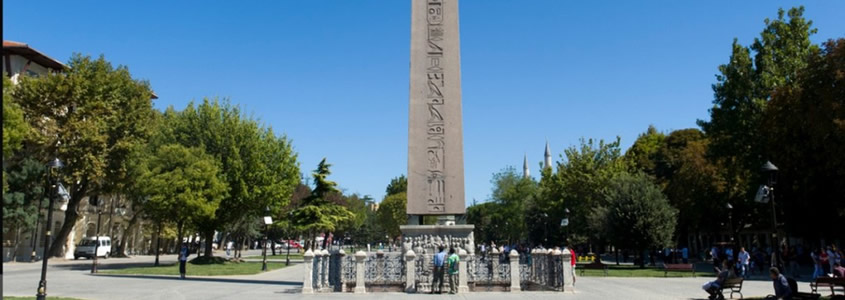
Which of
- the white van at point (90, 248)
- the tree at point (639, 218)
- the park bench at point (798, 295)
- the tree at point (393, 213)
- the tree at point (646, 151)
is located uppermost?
the tree at point (646, 151)

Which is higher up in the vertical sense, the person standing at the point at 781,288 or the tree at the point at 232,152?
the tree at the point at 232,152

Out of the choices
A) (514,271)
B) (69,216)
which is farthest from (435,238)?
(69,216)

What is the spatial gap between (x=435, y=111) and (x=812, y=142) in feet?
58.9

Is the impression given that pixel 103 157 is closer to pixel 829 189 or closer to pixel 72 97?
pixel 72 97

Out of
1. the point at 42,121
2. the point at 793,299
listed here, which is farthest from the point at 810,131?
the point at 42,121

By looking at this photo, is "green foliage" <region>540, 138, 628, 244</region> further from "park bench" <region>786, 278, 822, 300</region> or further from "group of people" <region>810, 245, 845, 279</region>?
"park bench" <region>786, 278, 822, 300</region>

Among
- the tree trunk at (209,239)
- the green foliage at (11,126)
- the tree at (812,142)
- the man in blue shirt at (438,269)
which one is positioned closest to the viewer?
the man in blue shirt at (438,269)

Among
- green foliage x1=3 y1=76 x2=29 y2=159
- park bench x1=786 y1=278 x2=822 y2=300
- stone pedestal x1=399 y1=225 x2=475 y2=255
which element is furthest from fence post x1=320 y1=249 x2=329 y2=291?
green foliage x1=3 y1=76 x2=29 y2=159

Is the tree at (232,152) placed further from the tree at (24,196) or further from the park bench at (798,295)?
the park bench at (798,295)

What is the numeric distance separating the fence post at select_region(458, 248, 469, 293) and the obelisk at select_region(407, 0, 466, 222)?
45.2 inches

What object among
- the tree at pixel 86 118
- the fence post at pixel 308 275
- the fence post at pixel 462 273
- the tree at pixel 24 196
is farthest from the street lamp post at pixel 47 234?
the tree at pixel 24 196

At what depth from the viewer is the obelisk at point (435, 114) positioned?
1611cm

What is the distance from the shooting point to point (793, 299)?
11570mm

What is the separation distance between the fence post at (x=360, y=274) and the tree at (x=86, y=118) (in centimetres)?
2321
